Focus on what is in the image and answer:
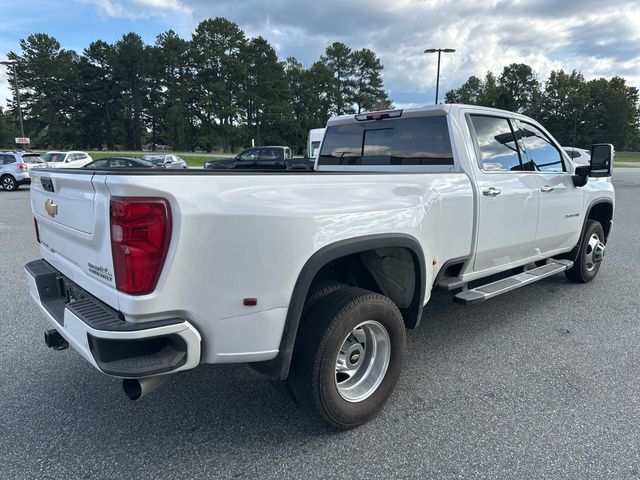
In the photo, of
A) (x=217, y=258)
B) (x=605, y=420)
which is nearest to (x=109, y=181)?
(x=217, y=258)

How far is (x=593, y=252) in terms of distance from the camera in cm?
561

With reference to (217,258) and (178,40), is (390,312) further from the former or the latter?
(178,40)

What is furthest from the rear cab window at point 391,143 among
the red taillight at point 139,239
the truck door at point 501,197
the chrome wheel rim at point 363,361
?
the red taillight at point 139,239

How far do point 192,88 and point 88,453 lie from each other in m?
73.7

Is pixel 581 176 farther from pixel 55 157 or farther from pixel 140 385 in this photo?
pixel 55 157

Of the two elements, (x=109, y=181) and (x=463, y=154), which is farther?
(x=463, y=154)

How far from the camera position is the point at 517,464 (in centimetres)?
238

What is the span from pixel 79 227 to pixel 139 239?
0.60 metres

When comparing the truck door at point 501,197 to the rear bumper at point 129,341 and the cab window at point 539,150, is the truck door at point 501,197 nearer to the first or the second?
the cab window at point 539,150

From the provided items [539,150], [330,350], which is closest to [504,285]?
[539,150]

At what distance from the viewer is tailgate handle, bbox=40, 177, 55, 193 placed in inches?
104

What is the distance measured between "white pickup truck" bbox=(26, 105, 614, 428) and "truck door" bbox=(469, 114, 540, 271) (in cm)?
2

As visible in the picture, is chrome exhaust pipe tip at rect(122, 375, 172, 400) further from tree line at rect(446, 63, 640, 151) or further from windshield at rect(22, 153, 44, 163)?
tree line at rect(446, 63, 640, 151)

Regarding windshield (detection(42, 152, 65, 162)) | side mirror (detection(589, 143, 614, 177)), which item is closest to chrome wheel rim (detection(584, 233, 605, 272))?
side mirror (detection(589, 143, 614, 177))
